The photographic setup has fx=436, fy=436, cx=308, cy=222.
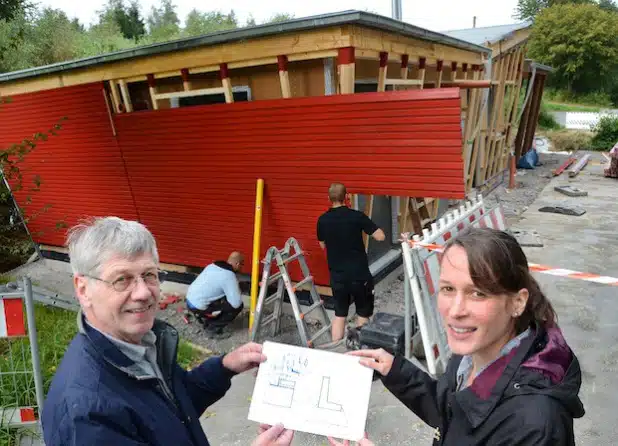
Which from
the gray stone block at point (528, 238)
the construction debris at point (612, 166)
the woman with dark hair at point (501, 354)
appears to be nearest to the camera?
the woman with dark hair at point (501, 354)

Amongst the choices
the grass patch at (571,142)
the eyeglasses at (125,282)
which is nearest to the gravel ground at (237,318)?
the eyeglasses at (125,282)

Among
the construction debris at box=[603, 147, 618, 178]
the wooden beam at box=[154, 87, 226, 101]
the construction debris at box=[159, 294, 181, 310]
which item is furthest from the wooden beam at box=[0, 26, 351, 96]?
the construction debris at box=[603, 147, 618, 178]

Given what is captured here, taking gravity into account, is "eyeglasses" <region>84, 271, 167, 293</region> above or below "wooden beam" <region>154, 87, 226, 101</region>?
below

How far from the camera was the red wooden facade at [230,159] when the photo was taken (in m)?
4.67

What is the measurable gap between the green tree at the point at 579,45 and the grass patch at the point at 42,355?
46696 millimetres

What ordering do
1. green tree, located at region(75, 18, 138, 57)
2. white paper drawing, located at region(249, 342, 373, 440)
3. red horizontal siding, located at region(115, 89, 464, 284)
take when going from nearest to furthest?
white paper drawing, located at region(249, 342, 373, 440) < red horizontal siding, located at region(115, 89, 464, 284) < green tree, located at region(75, 18, 138, 57)

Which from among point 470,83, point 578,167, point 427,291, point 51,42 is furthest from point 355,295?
point 51,42

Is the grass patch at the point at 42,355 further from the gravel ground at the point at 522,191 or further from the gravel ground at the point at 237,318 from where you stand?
the gravel ground at the point at 522,191

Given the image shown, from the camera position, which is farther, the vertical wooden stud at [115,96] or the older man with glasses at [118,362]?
the vertical wooden stud at [115,96]

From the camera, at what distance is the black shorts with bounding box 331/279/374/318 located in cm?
520

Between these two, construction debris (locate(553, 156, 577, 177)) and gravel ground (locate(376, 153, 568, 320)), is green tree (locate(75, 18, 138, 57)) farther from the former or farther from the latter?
construction debris (locate(553, 156, 577, 177))

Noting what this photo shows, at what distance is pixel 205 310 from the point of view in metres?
5.77

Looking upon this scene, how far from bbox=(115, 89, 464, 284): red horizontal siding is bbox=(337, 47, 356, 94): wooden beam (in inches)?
6.6

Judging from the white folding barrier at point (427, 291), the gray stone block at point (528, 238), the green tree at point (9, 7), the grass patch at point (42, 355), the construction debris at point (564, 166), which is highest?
the green tree at point (9, 7)
